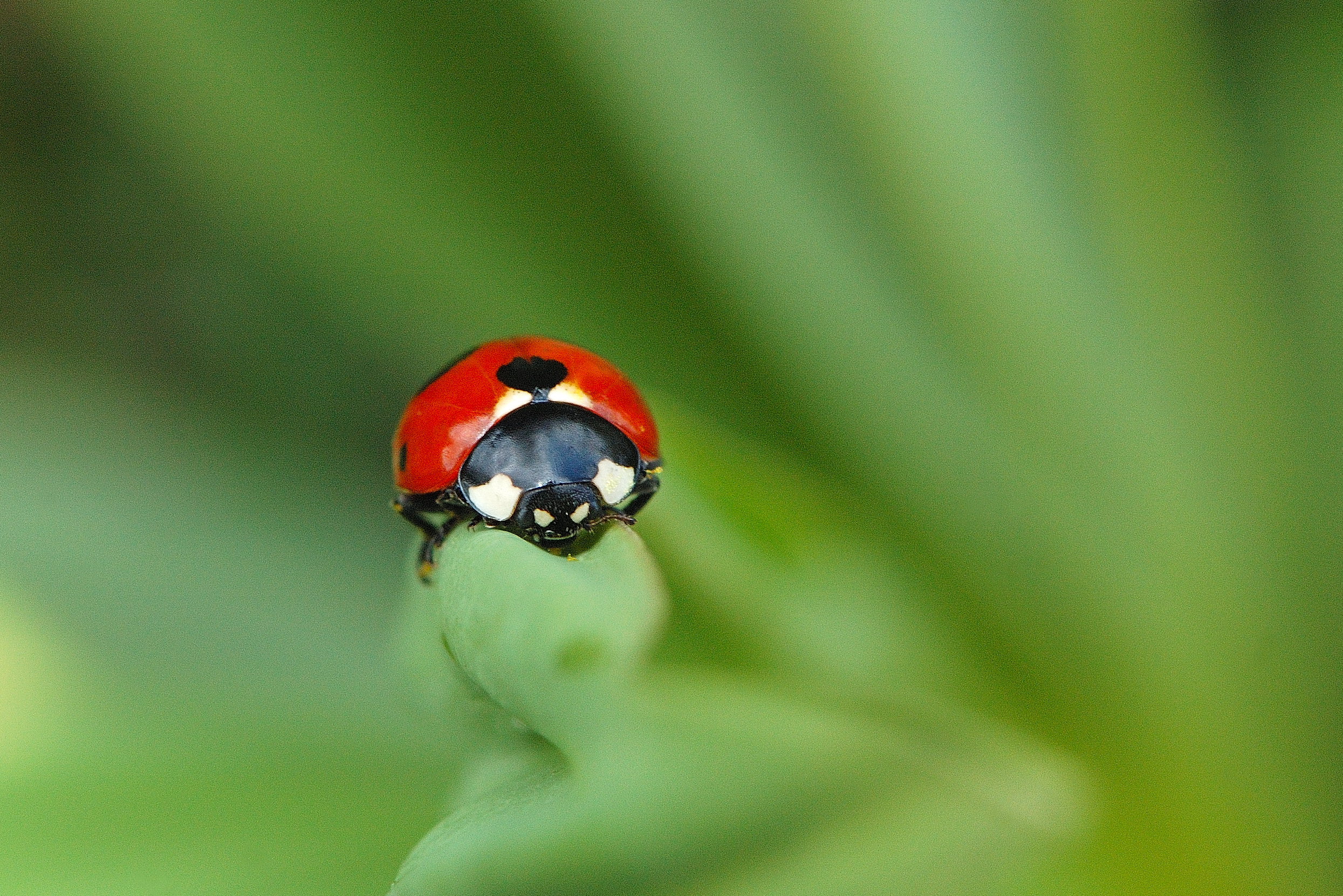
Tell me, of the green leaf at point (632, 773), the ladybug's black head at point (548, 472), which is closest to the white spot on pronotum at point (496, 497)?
the ladybug's black head at point (548, 472)

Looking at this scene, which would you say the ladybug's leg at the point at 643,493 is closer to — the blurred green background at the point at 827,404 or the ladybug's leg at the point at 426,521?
the blurred green background at the point at 827,404

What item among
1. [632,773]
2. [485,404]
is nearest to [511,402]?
[485,404]

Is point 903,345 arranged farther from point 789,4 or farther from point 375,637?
point 375,637

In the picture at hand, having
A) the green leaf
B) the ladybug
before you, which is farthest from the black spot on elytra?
the green leaf

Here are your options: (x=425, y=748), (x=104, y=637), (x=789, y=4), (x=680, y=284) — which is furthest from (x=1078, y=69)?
(x=104, y=637)

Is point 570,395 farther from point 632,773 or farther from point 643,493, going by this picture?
point 632,773

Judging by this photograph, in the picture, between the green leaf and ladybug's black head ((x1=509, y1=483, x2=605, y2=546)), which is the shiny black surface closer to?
ladybug's black head ((x1=509, y1=483, x2=605, y2=546))

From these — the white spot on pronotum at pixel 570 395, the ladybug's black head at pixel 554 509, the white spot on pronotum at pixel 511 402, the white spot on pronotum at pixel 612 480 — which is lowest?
the ladybug's black head at pixel 554 509

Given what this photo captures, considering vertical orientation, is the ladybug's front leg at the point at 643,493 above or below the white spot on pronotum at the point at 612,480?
above
